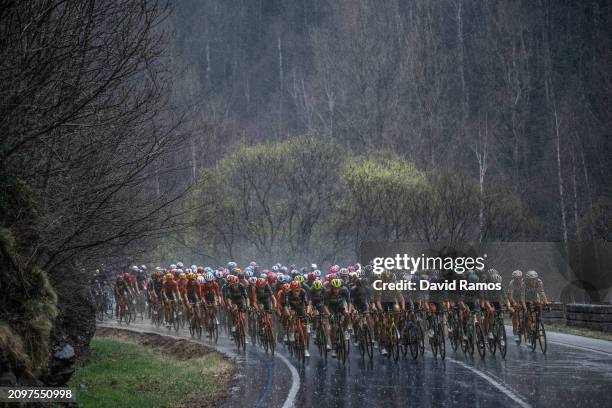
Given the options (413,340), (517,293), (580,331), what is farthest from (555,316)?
(413,340)

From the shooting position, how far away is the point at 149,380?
18250mm

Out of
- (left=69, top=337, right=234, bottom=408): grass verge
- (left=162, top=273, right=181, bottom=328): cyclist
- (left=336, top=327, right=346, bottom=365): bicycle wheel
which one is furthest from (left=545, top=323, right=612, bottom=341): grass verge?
(left=162, top=273, right=181, bottom=328): cyclist

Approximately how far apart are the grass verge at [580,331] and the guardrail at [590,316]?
14 centimetres

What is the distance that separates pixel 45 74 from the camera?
10430mm

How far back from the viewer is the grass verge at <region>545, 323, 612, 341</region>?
77.3ft

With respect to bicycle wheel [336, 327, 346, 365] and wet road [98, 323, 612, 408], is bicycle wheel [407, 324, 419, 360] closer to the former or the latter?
wet road [98, 323, 612, 408]

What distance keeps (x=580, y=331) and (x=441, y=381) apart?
10.9 meters

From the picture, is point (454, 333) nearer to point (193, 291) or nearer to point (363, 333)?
point (363, 333)

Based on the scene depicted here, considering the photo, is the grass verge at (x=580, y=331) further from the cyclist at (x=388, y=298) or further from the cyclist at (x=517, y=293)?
the cyclist at (x=388, y=298)

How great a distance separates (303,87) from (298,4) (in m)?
23.9

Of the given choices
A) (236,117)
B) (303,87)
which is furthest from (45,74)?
(236,117)

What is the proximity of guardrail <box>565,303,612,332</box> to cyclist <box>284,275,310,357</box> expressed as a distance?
29.1 ft

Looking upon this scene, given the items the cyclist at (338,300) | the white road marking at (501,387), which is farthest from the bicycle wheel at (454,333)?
the cyclist at (338,300)

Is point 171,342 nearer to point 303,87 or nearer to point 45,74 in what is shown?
point 45,74
